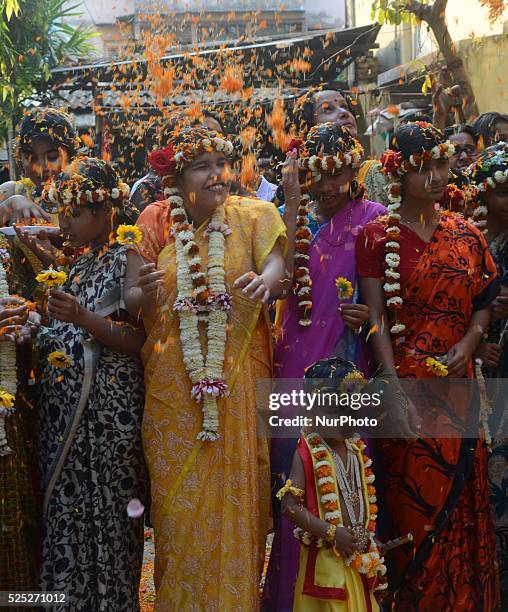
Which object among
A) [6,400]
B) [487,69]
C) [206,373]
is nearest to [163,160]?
[206,373]

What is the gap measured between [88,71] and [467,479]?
1003 cm

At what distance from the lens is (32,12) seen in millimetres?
13883

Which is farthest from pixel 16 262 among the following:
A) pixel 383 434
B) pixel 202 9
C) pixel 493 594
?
pixel 202 9

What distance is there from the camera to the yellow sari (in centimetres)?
414

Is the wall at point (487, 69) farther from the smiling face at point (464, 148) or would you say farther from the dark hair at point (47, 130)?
the dark hair at point (47, 130)

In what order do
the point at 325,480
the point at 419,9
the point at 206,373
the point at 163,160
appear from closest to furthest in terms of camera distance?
the point at 325,480
the point at 206,373
the point at 163,160
the point at 419,9

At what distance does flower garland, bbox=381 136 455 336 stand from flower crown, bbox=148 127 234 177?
0.80 meters

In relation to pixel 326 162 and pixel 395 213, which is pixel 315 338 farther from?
pixel 326 162

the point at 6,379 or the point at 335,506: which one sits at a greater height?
the point at 6,379

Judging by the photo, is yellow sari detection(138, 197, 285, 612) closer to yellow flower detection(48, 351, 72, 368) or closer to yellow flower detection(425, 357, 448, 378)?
yellow flower detection(48, 351, 72, 368)

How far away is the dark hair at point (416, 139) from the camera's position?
14.3ft

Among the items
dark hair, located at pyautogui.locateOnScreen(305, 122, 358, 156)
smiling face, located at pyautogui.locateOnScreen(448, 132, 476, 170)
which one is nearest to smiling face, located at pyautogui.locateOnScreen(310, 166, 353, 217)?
dark hair, located at pyautogui.locateOnScreen(305, 122, 358, 156)

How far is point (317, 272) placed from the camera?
4648 millimetres

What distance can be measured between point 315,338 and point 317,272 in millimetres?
342
